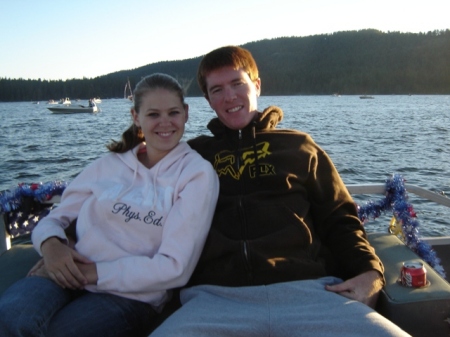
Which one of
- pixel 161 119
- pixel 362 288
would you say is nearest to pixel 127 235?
pixel 161 119

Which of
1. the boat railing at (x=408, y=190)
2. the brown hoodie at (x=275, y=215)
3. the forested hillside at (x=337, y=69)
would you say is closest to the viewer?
the brown hoodie at (x=275, y=215)

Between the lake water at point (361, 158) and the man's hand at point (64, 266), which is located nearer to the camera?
the man's hand at point (64, 266)

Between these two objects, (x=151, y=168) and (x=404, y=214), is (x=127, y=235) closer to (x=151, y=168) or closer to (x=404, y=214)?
(x=151, y=168)

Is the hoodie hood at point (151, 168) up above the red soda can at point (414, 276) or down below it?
above

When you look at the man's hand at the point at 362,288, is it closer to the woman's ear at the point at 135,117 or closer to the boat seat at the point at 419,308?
the boat seat at the point at 419,308

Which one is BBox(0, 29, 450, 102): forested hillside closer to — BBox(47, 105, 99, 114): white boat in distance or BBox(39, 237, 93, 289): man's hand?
BBox(47, 105, 99, 114): white boat in distance

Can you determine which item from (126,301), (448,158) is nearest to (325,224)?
(126,301)

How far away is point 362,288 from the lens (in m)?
2.67

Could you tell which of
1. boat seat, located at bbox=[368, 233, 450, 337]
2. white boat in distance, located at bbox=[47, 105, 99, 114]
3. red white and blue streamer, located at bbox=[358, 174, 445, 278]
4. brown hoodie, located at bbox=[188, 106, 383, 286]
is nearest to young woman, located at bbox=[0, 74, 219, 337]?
brown hoodie, located at bbox=[188, 106, 383, 286]

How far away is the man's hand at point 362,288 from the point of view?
265 centimetres

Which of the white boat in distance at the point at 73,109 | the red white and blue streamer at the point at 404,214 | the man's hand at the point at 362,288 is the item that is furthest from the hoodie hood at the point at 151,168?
the white boat in distance at the point at 73,109

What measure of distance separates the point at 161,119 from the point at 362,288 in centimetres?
141

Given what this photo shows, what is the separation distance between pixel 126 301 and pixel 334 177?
4.56ft

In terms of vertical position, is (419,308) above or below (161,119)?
below
